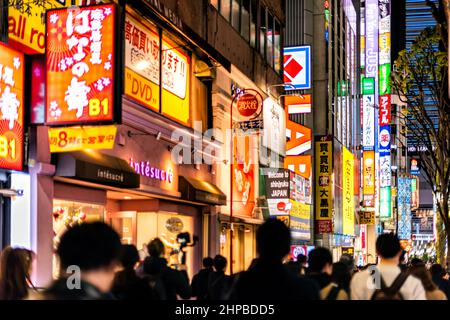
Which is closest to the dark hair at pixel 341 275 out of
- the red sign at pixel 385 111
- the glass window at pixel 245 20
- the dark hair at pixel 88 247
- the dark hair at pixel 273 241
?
the dark hair at pixel 273 241

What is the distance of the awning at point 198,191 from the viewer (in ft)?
76.0

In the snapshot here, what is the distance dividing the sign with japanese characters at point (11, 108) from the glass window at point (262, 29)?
21274mm

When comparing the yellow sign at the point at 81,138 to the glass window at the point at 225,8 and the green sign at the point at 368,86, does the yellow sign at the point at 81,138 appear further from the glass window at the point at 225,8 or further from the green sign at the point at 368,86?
the green sign at the point at 368,86

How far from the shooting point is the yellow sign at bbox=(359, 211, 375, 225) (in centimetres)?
6794

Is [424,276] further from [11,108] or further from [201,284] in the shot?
[11,108]

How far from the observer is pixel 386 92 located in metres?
72.9

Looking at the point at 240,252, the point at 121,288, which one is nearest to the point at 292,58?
the point at 240,252

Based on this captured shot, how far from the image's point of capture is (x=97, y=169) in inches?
648

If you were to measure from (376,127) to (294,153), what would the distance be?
97.3 feet

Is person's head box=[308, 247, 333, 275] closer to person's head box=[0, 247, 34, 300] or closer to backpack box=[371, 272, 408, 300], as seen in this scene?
backpack box=[371, 272, 408, 300]

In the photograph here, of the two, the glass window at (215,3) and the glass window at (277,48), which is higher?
the glass window at (277,48)

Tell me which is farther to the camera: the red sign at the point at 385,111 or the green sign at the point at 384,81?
the green sign at the point at 384,81

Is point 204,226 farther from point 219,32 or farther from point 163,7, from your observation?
point 163,7

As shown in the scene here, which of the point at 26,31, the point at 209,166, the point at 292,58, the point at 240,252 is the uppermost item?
the point at 292,58
